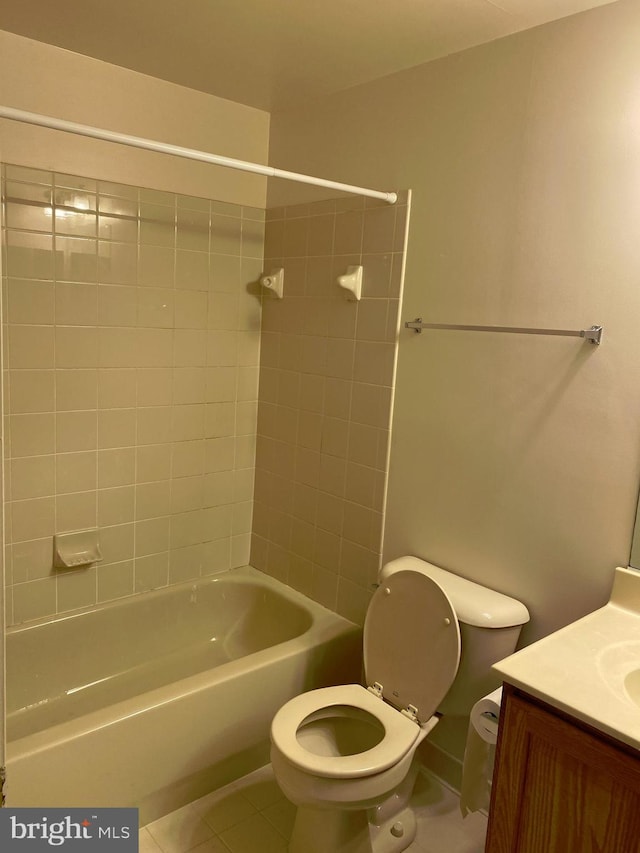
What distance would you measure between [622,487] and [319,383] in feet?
3.95

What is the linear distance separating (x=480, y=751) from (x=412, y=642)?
0.48 meters

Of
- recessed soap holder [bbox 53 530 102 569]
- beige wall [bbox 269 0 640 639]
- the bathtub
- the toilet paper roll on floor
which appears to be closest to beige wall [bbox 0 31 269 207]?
beige wall [bbox 269 0 640 639]

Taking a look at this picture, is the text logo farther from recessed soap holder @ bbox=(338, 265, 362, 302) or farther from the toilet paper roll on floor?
recessed soap holder @ bbox=(338, 265, 362, 302)

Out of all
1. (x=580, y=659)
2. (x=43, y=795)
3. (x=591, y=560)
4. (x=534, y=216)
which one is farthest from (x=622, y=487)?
(x=43, y=795)

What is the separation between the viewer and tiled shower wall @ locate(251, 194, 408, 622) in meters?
2.28

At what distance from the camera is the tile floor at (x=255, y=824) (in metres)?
1.91

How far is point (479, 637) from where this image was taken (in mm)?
1853

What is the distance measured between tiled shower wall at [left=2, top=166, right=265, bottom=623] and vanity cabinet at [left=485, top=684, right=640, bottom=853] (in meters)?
1.65

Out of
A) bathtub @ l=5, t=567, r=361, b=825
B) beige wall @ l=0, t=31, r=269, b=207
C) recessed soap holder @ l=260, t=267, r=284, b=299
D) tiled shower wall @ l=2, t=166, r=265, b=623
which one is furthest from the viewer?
recessed soap holder @ l=260, t=267, r=284, b=299

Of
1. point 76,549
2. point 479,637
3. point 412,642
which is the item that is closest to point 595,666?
point 479,637

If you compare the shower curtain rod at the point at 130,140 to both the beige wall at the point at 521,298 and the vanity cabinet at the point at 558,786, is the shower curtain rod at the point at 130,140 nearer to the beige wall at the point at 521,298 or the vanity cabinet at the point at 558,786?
the beige wall at the point at 521,298

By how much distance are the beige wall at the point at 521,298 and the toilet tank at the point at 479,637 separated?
80 mm

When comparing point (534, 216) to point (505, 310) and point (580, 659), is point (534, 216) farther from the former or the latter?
point (580, 659)

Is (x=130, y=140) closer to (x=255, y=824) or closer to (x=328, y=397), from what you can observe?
(x=328, y=397)
